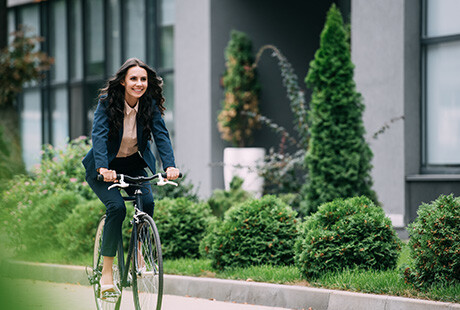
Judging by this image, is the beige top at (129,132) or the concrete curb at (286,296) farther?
the concrete curb at (286,296)

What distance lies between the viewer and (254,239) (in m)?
6.96

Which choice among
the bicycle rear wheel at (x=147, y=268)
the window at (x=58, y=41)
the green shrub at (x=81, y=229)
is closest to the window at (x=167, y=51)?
the window at (x=58, y=41)

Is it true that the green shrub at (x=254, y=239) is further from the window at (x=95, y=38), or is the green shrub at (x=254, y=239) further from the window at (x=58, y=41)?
the window at (x=58, y=41)

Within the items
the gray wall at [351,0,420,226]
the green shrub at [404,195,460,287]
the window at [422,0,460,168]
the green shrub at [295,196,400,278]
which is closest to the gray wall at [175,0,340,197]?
the gray wall at [351,0,420,226]

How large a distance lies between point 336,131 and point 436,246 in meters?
3.92

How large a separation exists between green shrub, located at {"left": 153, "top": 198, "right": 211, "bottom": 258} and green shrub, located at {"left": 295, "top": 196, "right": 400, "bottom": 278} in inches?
78.7

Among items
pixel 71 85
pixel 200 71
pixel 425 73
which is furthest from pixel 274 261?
pixel 71 85

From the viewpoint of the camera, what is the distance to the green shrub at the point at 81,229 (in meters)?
8.41

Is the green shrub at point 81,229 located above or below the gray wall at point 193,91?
below

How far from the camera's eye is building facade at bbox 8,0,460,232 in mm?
9852

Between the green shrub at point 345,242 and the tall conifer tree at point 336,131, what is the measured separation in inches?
104

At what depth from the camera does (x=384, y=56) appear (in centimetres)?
1023

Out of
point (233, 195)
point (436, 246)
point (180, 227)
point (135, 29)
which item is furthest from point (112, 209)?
point (135, 29)

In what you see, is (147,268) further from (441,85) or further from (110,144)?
(441,85)
